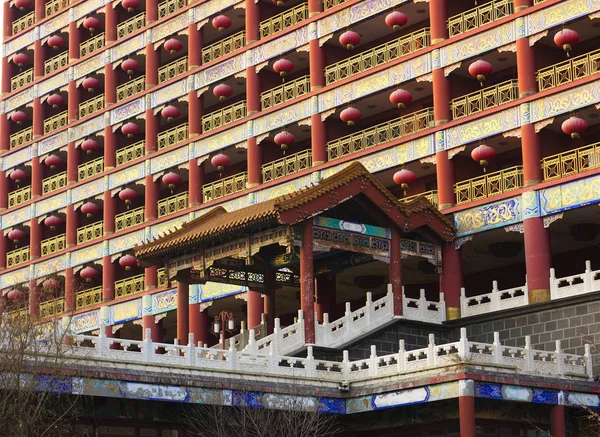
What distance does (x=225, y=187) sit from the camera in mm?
57406

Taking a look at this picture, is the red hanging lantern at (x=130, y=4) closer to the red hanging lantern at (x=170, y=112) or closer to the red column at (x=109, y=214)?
the red hanging lantern at (x=170, y=112)

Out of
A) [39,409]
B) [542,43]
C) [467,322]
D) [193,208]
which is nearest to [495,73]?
[542,43]

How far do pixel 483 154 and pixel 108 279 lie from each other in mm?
22939

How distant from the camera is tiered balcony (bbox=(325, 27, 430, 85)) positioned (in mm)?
50656

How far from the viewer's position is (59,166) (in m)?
69.4

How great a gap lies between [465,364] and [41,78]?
137ft

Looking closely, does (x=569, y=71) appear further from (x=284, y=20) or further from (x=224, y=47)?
(x=224, y=47)

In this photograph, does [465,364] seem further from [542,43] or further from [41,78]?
[41,78]

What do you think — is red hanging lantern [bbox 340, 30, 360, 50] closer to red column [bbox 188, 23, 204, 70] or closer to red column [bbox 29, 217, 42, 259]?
red column [bbox 188, 23, 204, 70]

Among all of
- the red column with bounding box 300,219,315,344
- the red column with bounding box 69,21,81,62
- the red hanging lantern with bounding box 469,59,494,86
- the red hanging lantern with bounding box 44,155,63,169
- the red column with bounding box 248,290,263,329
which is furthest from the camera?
the red column with bounding box 69,21,81,62

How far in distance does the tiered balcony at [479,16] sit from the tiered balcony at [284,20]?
29.3ft

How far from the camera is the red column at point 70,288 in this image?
62250mm

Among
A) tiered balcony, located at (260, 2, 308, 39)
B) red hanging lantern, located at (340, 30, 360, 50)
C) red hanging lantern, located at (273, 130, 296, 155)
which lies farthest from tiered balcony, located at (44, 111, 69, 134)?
red hanging lantern, located at (340, 30, 360, 50)

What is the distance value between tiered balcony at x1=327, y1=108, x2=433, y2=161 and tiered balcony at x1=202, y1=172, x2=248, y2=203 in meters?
5.68
